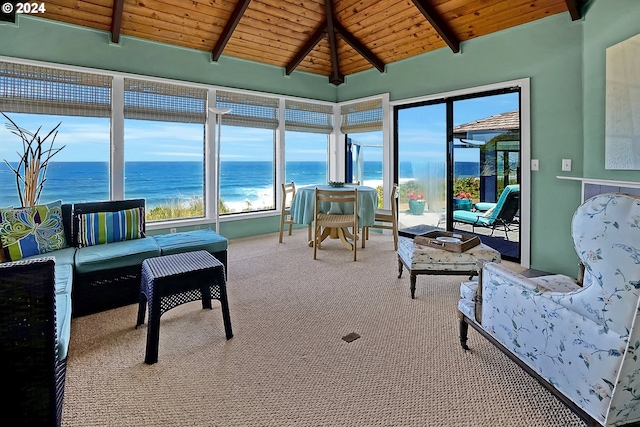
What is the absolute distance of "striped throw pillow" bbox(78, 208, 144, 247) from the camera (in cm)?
310

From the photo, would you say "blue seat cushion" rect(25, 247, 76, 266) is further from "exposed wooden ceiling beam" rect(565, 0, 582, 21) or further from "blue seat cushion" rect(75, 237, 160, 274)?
"exposed wooden ceiling beam" rect(565, 0, 582, 21)

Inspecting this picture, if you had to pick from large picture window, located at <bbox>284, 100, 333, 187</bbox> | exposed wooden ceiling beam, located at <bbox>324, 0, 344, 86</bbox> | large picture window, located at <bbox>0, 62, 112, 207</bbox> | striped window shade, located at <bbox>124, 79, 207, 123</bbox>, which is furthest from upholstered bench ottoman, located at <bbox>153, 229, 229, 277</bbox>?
exposed wooden ceiling beam, located at <bbox>324, 0, 344, 86</bbox>

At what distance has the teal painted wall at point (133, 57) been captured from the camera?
371 centimetres

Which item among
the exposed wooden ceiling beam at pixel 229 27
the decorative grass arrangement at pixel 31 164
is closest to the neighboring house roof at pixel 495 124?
the exposed wooden ceiling beam at pixel 229 27

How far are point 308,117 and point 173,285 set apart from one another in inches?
177

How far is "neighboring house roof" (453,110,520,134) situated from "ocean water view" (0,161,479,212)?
0.46 metres

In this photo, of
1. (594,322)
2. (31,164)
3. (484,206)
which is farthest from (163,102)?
(594,322)

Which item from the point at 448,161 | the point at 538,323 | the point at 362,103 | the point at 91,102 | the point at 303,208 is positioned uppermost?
the point at 362,103

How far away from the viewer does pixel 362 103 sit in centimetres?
594

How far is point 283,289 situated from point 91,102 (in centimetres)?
313

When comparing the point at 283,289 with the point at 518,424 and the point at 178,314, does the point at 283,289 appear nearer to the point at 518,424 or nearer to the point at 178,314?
the point at 178,314

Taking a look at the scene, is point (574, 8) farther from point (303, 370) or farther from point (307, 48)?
point (303, 370)

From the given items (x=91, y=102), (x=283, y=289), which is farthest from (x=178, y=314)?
(x=91, y=102)

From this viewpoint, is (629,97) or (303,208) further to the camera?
(303,208)
